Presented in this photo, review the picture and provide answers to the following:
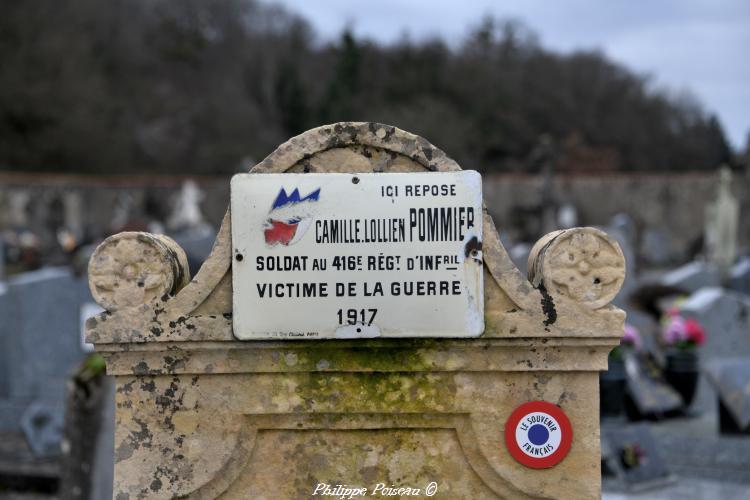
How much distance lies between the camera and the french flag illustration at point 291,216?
2.64m

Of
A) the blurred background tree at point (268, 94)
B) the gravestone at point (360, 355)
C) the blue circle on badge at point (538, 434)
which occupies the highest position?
the blurred background tree at point (268, 94)

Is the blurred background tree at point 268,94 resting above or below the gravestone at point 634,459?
above

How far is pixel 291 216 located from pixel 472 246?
0.56 m

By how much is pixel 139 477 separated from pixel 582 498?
4.44ft

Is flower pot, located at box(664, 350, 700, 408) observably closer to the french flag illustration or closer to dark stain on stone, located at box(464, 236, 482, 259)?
dark stain on stone, located at box(464, 236, 482, 259)

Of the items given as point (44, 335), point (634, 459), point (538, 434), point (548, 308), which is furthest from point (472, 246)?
point (44, 335)

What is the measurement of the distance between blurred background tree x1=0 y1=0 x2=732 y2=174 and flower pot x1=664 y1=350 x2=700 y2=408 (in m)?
29.9

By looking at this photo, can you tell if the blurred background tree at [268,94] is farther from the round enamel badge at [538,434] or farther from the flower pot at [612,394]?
the round enamel badge at [538,434]

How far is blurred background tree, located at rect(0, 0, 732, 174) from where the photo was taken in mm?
38375

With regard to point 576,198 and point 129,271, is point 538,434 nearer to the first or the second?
point 129,271

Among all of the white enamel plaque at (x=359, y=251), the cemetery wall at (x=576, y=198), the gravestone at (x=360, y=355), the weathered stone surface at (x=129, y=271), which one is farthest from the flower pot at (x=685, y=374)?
the cemetery wall at (x=576, y=198)

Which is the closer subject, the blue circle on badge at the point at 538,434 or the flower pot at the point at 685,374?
the blue circle on badge at the point at 538,434

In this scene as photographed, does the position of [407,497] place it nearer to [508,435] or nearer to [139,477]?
[508,435]

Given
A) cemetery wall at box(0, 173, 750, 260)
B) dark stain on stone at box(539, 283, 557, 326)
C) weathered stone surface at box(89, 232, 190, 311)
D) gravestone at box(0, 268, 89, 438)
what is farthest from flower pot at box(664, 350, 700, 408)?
cemetery wall at box(0, 173, 750, 260)
